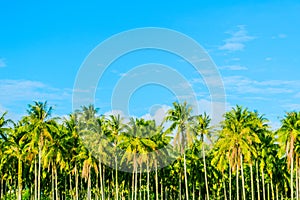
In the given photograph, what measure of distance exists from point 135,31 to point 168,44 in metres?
4.06

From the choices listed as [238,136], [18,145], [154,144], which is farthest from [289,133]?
[18,145]

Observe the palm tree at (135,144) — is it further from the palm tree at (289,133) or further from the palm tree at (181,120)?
the palm tree at (289,133)

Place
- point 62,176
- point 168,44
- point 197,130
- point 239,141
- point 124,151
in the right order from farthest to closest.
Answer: point 62,176
point 124,151
point 197,130
point 239,141
point 168,44

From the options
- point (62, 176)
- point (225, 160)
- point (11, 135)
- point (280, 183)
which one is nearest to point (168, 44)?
point (225, 160)

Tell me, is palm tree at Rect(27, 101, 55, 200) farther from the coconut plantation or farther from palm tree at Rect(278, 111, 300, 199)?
palm tree at Rect(278, 111, 300, 199)

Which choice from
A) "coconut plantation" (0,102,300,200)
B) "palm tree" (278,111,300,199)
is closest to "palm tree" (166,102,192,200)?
"coconut plantation" (0,102,300,200)

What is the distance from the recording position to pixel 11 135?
6303 cm

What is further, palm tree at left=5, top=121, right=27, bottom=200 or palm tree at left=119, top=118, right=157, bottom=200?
palm tree at left=119, top=118, right=157, bottom=200

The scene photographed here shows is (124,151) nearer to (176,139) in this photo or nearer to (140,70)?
(176,139)

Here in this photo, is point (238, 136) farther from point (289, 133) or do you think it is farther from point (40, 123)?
point (40, 123)

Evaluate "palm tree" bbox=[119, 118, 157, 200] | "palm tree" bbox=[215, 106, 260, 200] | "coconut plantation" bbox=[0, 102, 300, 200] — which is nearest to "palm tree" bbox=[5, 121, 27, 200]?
"coconut plantation" bbox=[0, 102, 300, 200]

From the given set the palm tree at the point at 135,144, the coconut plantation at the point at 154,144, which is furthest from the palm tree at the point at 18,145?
the palm tree at the point at 135,144

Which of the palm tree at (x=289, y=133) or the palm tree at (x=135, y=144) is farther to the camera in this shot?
the palm tree at (x=135, y=144)

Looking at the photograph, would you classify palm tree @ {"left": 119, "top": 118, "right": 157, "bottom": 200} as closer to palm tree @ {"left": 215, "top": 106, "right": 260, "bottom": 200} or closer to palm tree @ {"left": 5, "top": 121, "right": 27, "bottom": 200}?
palm tree @ {"left": 215, "top": 106, "right": 260, "bottom": 200}
